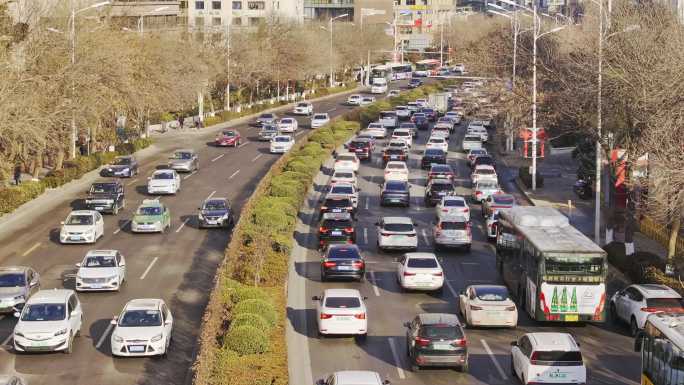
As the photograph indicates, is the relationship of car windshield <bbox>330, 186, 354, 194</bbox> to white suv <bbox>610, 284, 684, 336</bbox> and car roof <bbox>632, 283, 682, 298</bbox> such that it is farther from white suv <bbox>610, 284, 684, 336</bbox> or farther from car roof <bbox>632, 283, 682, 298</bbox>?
car roof <bbox>632, 283, 682, 298</bbox>

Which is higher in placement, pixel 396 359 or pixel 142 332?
pixel 142 332

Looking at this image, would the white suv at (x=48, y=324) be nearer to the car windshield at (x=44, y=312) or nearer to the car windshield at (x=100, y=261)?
the car windshield at (x=44, y=312)

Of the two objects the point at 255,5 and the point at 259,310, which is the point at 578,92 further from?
the point at 255,5

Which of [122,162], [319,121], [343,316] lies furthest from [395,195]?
[319,121]

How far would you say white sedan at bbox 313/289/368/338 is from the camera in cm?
3102

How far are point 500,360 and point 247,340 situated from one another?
7462 mm

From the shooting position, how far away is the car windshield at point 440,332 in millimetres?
27484

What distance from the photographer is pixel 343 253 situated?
1545 inches

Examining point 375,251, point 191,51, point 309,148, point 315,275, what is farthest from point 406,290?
point 191,51

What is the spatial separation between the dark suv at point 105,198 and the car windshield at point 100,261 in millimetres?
14802

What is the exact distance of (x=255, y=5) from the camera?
170m

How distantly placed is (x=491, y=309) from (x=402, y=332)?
274cm

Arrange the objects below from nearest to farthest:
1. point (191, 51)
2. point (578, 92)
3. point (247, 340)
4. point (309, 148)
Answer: point (247, 340) → point (578, 92) → point (309, 148) → point (191, 51)

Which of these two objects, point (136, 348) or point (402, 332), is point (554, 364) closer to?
point (402, 332)
